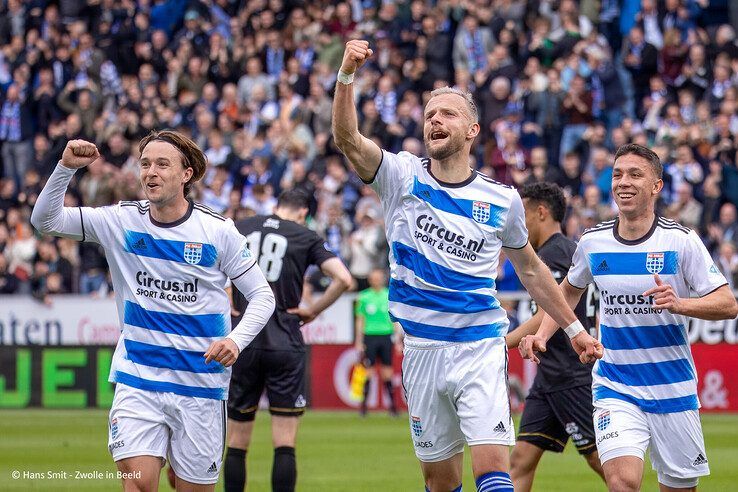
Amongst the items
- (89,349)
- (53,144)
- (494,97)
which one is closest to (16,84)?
(53,144)

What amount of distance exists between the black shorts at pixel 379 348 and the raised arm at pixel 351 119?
1289 cm

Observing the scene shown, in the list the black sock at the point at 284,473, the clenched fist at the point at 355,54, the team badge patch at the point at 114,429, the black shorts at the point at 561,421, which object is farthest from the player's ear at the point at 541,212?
the team badge patch at the point at 114,429

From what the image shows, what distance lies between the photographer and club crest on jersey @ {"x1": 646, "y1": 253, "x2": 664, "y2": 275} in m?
8.22

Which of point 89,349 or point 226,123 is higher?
point 226,123

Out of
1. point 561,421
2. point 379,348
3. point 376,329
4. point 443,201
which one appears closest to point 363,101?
point 376,329

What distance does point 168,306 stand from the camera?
Result: 7.86m

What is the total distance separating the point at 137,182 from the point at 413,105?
206 inches

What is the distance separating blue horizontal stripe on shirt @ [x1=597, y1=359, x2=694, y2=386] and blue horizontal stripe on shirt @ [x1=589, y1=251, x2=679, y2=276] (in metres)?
0.56

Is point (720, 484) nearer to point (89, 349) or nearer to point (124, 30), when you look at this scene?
point (89, 349)

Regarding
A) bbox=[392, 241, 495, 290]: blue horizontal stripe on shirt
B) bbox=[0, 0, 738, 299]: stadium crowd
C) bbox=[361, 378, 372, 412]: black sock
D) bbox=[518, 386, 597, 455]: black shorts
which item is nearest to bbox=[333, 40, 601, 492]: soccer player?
bbox=[392, 241, 495, 290]: blue horizontal stripe on shirt

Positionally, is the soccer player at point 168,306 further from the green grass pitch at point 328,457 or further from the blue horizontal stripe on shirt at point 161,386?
the green grass pitch at point 328,457

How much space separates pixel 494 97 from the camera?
24438 mm

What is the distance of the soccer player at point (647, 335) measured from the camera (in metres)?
8.14

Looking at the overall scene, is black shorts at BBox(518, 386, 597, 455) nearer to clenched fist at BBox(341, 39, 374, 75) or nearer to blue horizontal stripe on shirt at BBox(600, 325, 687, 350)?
blue horizontal stripe on shirt at BBox(600, 325, 687, 350)
